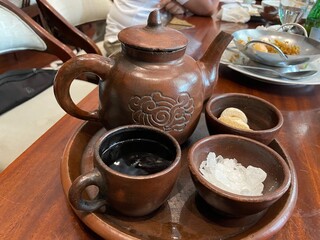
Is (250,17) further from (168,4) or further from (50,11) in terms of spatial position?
(50,11)

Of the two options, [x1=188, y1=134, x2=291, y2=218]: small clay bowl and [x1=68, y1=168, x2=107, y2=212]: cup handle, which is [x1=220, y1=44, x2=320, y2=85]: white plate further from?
[x1=68, y1=168, x2=107, y2=212]: cup handle

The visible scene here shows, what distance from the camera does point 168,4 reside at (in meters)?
1.42

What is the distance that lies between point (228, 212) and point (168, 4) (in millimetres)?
1200

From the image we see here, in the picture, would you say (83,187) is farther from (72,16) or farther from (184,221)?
(72,16)

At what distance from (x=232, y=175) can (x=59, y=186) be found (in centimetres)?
25

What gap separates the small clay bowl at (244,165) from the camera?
38cm

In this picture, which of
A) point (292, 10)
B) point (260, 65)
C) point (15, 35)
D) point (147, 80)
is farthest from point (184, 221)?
point (292, 10)

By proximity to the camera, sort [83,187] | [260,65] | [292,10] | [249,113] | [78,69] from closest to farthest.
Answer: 1. [83,187]
2. [78,69]
3. [249,113]
4. [260,65]
5. [292,10]

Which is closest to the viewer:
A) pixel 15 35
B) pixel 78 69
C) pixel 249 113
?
pixel 78 69

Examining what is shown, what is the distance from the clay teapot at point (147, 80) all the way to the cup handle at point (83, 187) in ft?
0.42

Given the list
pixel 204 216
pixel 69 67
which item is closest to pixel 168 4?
pixel 69 67

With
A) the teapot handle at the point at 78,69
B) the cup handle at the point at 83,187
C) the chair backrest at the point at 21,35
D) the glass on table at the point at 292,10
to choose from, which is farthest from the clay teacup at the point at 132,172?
the glass on table at the point at 292,10

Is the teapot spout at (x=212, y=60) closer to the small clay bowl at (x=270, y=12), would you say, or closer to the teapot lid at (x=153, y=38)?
the teapot lid at (x=153, y=38)

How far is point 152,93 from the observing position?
1.51 feet
